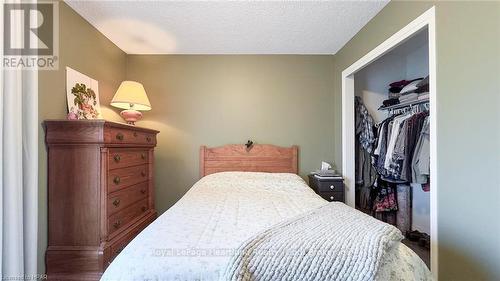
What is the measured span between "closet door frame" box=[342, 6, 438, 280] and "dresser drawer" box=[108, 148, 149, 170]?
218cm

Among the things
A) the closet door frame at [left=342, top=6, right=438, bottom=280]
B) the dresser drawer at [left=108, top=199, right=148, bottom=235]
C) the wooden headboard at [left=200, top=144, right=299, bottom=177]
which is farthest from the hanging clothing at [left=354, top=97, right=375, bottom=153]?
the dresser drawer at [left=108, top=199, right=148, bottom=235]

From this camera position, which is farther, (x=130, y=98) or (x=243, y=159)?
(x=243, y=159)

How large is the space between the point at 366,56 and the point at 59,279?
308 cm

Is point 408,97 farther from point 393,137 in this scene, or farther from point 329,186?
point 329,186

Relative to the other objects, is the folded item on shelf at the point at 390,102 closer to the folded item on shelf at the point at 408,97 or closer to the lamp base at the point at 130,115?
the folded item on shelf at the point at 408,97

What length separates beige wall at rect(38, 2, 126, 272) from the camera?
163 centimetres

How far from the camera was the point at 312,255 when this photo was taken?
0.89 metres

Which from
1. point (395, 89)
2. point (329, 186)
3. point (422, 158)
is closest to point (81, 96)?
point (329, 186)

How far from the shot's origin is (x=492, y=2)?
3.64 feet

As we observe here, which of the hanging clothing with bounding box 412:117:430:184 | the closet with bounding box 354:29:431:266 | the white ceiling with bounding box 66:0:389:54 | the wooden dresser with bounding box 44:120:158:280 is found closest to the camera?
the wooden dresser with bounding box 44:120:158:280

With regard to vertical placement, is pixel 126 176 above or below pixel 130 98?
below

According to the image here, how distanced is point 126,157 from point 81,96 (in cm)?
67

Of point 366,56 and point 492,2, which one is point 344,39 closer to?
point 366,56

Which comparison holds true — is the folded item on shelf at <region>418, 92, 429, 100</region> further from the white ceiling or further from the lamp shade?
the lamp shade
